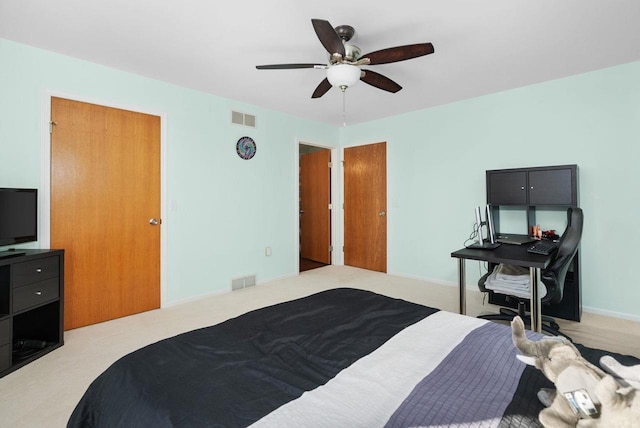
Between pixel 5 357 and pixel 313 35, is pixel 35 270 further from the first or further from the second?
pixel 313 35

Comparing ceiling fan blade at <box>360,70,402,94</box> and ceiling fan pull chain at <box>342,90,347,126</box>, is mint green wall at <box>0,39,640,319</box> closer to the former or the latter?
ceiling fan pull chain at <box>342,90,347,126</box>

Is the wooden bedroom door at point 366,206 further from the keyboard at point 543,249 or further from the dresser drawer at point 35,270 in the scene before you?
the dresser drawer at point 35,270

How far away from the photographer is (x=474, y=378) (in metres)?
0.95

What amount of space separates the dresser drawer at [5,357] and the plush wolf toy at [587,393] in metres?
2.91

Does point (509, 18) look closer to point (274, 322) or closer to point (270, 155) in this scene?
point (274, 322)

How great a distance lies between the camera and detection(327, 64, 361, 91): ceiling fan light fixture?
2084 mm

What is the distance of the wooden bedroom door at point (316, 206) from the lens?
17.7ft

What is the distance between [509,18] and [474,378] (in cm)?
236

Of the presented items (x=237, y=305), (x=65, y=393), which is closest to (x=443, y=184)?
(x=237, y=305)

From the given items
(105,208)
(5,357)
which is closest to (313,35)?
(105,208)

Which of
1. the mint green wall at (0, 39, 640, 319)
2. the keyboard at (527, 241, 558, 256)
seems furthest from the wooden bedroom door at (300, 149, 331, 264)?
the keyboard at (527, 241, 558, 256)

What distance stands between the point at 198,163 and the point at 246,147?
0.69 meters

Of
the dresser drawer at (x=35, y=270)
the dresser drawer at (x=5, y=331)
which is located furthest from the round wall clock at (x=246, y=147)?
the dresser drawer at (x=5, y=331)

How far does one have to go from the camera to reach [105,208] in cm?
290
